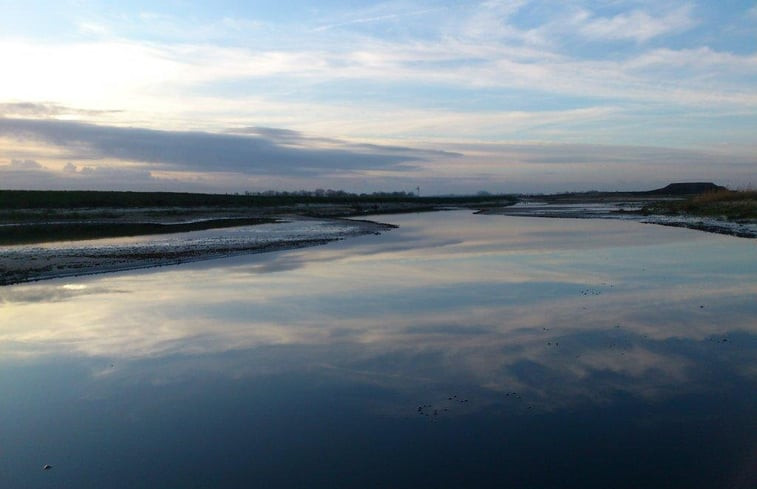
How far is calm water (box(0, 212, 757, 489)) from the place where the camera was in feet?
20.0

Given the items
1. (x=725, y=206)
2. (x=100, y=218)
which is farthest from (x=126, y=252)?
(x=725, y=206)

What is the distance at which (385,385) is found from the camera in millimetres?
8398

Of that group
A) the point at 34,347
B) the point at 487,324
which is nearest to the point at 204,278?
the point at 34,347

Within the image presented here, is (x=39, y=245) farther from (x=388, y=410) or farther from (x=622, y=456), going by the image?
(x=622, y=456)

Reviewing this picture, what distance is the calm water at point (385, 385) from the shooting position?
609 centimetres

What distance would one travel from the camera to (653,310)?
12.6 meters

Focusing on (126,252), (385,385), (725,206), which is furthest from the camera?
(725,206)

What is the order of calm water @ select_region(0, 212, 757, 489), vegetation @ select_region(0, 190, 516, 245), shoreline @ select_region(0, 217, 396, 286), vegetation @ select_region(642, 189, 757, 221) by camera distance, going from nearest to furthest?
calm water @ select_region(0, 212, 757, 489)
shoreline @ select_region(0, 217, 396, 286)
vegetation @ select_region(0, 190, 516, 245)
vegetation @ select_region(642, 189, 757, 221)

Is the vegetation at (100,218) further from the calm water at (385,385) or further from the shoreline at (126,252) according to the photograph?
the calm water at (385,385)

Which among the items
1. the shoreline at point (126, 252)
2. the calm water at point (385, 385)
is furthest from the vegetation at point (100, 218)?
the calm water at point (385, 385)

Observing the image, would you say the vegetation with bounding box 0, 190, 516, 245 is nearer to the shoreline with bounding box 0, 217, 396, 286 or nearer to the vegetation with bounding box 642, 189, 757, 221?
the shoreline with bounding box 0, 217, 396, 286

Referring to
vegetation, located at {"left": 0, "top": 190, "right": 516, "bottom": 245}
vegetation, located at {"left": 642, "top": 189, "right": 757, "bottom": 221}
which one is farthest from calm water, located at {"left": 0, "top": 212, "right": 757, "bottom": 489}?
vegetation, located at {"left": 642, "top": 189, "right": 757, "bottom": 221}

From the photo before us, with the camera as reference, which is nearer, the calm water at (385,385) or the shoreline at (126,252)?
the calm water at (385,385)

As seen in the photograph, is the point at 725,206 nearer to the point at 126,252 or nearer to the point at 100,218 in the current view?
the point at 126,252
